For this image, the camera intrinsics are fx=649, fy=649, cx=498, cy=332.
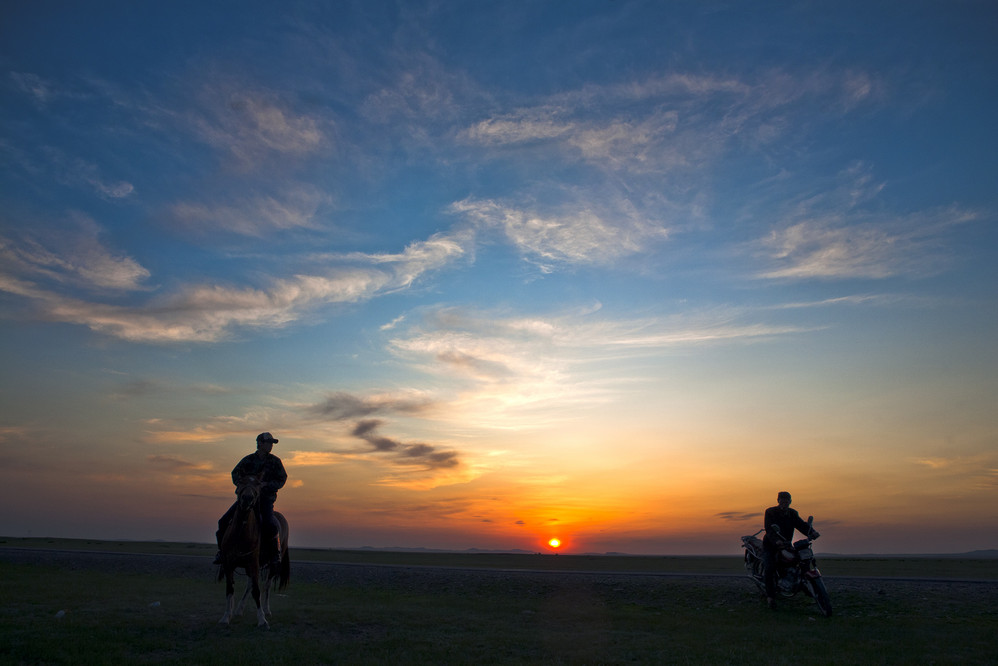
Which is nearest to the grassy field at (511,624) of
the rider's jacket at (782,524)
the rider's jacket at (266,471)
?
the rider's jacket at (782,524)

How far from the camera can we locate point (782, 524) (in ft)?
59.8

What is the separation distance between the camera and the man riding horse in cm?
1558

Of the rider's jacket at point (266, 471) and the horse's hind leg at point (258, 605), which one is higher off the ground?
the rider's jacket at point (266, 471)

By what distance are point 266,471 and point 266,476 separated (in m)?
0.14

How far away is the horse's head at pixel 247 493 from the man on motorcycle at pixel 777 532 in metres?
13.6

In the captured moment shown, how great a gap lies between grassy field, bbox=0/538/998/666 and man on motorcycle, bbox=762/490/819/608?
2.59ft

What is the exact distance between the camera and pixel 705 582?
21.8m

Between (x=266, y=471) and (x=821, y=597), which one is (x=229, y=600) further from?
(x=821, y=597)

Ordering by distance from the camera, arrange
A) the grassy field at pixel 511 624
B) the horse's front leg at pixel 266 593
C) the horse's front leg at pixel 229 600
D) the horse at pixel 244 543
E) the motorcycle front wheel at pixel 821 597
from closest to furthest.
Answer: the grassy field at pixel 511 624
the horse's front leg at pixel 229 600
the horse at pixel 244 543
the horse's front leg at pixel 266 593
the motorcycle front wheel at pixel 821 597

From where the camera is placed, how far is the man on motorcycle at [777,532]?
58.1 ft

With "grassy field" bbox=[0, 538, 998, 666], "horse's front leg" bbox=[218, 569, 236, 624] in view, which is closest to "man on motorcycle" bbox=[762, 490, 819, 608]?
"grassy field" bbox=[0, 538, 998, 666]

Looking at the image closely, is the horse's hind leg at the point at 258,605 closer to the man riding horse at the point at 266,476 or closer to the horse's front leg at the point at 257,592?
the horse's front leg at the point at 257,592

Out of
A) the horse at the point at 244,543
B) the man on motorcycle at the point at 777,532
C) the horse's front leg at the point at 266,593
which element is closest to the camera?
the horse at the point at 244,543

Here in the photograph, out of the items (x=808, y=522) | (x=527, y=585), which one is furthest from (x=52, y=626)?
(x=808, y=522)
